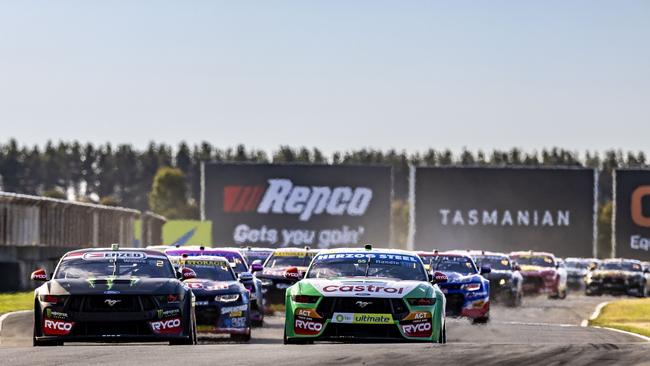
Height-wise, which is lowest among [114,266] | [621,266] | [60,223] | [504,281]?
[621,266]

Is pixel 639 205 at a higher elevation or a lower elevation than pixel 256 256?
higher

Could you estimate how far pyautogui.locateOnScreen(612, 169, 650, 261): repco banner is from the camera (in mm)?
81125

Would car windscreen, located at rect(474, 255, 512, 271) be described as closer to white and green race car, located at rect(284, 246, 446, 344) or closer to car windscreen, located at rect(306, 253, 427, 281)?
car windscreen, located at rect(306, 253, 427, 281)

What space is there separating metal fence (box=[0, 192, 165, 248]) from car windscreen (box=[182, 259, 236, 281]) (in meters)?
23.4

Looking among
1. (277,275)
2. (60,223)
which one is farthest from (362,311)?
(60,223)

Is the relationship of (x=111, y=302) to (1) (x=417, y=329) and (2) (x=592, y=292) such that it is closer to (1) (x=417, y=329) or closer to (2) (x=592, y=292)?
(1) (x=417, y=329)

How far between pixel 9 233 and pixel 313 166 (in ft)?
118

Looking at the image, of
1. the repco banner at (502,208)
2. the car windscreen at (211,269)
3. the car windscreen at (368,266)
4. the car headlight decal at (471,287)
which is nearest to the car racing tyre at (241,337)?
the car windscreen at (211,269)

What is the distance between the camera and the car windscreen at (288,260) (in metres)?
33.6

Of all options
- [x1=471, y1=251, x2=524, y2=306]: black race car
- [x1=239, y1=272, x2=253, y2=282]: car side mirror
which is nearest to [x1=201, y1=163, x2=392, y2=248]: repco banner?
[x1=471, y1=251, x2=524, y2=306]: black race car

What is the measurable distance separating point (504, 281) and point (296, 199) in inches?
1713

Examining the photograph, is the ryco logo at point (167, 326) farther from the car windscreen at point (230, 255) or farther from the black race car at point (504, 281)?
the black race car at point (504, 281)

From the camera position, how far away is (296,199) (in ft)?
270

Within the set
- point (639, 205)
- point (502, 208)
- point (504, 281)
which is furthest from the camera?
point (639, 205)
